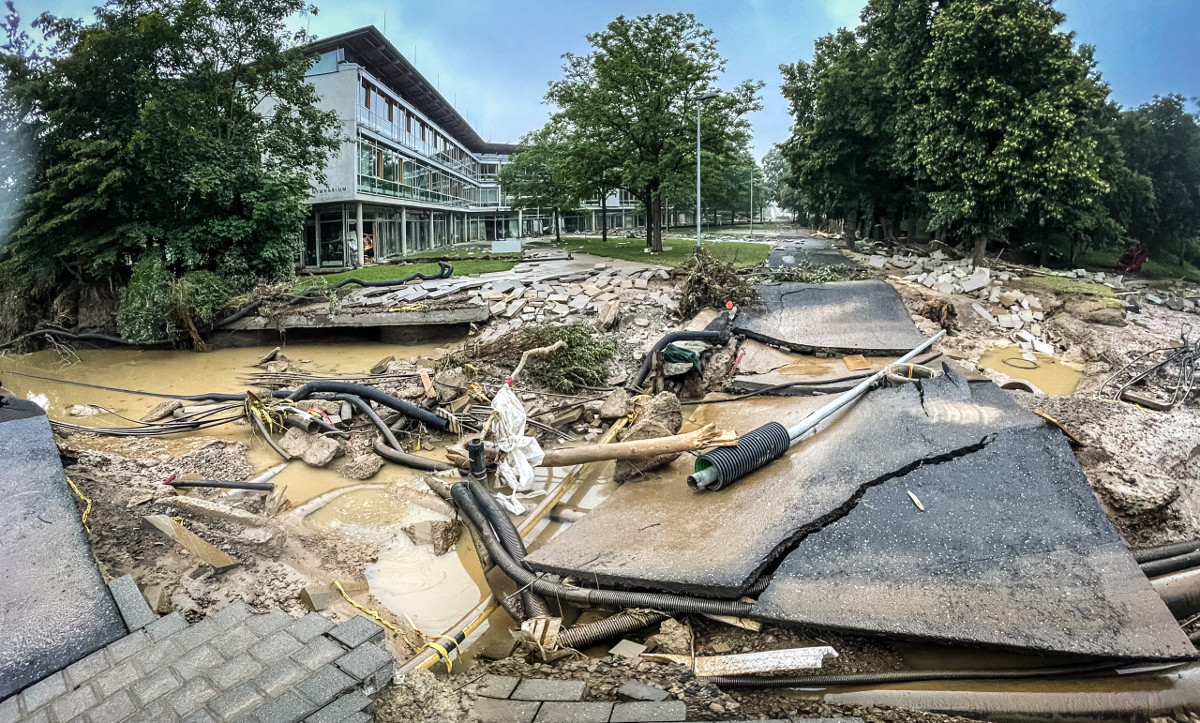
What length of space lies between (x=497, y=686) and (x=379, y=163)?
27254 millimetres

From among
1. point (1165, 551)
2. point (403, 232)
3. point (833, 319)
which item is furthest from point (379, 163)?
point (1165, 551)

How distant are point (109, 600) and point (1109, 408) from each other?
27.8 ft

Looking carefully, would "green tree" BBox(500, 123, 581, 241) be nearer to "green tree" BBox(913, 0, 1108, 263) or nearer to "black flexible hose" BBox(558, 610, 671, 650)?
"green tree" BBox(913, 0, 1108, 263)

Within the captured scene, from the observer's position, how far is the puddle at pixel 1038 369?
10.6 m

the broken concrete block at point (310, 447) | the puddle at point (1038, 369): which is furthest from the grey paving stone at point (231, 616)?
the puddle at point (1038, 369)

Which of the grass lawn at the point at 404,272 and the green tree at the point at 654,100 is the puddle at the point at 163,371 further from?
the green tree at the point at 654,100

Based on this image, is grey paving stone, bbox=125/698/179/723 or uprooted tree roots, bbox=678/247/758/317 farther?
uprooted tree roots, bbox=678/247/758/317

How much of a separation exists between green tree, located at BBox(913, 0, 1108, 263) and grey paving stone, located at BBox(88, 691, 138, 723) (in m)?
22.4

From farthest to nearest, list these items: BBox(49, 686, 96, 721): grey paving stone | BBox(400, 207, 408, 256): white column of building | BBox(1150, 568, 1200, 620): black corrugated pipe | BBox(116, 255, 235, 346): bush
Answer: BBox(400, 207, 408, 256): white column of building → BBox(116, 255, 235, 346): bush → BBox(1150, 568, 1200, 620): black corrugated pipe → BBox(49, 686, 96, 721): grey paving stone

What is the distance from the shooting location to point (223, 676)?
279cm

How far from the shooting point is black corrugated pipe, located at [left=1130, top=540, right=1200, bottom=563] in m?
3.89

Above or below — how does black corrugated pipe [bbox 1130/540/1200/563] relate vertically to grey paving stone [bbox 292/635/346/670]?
above

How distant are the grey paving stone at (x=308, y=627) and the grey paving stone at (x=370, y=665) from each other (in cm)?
29

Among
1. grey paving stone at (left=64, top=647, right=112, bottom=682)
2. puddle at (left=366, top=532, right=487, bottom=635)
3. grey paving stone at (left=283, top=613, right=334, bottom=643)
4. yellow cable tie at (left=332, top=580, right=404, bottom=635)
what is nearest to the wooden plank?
yellow cable tie at (left=332, top=580, right=404, bottom=635)
